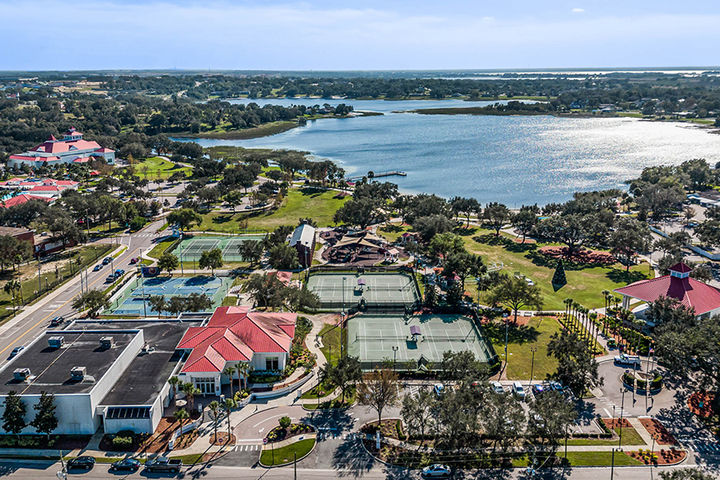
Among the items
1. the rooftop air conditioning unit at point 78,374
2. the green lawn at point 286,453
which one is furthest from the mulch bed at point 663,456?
the rooftop air conditioning unit at point 78,374

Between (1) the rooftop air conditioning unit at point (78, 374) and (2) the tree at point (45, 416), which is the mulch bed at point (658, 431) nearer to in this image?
(1) the rooftop air conditioning unit at point (78, 374)

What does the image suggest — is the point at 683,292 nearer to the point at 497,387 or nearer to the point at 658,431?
the point at 658,431

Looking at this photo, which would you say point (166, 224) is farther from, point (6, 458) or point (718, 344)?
point (718, 344)

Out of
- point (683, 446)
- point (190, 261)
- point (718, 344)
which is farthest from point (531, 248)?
point (190, 261)

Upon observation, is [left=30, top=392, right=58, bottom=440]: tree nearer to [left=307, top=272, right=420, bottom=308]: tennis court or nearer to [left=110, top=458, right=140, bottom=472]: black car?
[left=110, top=458, right=140, bottom=472]: black car

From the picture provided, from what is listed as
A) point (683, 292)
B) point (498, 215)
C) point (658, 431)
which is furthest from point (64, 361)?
point (498, 215)

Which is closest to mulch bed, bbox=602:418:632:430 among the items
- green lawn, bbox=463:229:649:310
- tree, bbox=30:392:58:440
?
green lawn, bbox=463:229:649:310
